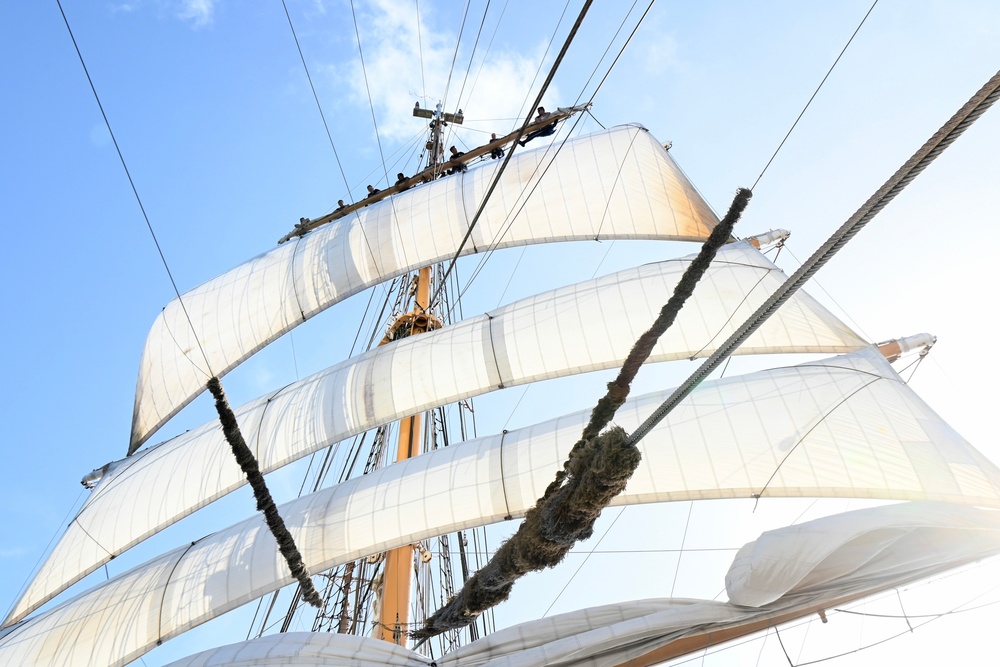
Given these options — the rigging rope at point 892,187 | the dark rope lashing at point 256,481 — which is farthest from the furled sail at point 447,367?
the rigging rope at point 892,187

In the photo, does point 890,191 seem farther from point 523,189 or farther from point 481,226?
point 481,226

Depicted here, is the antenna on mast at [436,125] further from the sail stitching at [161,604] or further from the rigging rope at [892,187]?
the rigging rope at [892,187]

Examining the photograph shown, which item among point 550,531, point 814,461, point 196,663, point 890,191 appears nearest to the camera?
point 890,191

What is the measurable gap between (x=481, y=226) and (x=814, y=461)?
5.84 m

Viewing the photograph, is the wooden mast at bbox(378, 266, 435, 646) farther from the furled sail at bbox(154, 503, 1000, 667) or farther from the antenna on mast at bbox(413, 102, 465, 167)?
the antenna on mast at bbox(413, 102, 465, 167)

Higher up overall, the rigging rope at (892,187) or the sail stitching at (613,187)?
the sail stitching at (613,187)

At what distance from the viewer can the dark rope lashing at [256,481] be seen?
350cm

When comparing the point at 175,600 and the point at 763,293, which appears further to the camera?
the point at 763,293

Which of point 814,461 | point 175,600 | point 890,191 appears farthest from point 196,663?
point 814,461

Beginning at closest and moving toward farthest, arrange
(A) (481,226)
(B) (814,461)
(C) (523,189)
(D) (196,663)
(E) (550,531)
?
1. (E) (550,531)
2. (D) (196,663)
3. (B) (814,461)
4. (C) (523,189)
5. (A) (481,226)

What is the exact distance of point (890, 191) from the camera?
136cm

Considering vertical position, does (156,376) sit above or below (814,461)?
above

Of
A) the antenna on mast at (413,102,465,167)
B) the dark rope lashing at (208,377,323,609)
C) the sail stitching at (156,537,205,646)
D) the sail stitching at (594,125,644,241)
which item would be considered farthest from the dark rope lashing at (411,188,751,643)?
the antenna on mast at (413,102,465,167)

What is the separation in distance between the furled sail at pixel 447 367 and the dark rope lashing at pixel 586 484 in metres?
4.91
